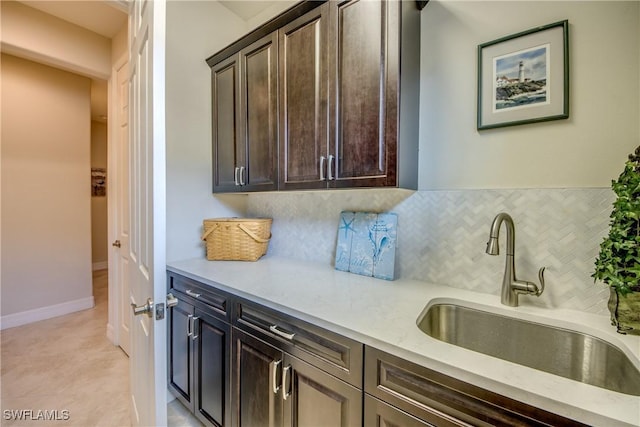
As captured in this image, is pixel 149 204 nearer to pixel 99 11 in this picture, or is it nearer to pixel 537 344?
pixel 537 344

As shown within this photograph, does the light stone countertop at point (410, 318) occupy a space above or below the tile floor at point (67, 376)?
above

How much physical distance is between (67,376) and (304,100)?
262 cm

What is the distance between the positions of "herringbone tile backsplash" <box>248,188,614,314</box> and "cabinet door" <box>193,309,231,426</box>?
76 centimetres

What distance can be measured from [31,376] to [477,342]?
299 centimetres

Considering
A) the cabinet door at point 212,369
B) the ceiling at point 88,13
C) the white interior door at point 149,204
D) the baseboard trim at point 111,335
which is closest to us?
the white interior door at point 149,204

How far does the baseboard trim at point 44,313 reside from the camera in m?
2.75

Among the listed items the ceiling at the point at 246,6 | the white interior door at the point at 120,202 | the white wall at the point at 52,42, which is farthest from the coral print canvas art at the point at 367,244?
the white wall at the point at 52,42

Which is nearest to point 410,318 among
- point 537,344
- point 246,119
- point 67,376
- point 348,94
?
point 537,344

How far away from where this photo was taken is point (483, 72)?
123 cm

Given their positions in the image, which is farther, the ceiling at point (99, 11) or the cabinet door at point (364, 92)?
the ceiling at point (99, 11)

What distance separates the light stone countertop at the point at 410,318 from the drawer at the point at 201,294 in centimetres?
5

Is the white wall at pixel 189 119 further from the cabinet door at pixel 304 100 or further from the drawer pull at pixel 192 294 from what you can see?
the cabinet door at pixel 304 100

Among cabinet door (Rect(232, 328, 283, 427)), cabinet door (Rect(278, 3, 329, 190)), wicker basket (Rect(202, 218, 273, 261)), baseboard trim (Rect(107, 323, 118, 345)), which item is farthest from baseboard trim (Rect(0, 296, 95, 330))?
cabinet door (Rect(278, 3, 329, 190))

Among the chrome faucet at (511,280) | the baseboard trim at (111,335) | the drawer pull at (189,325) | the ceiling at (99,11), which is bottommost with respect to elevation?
the baseboard trim at (111,335)
